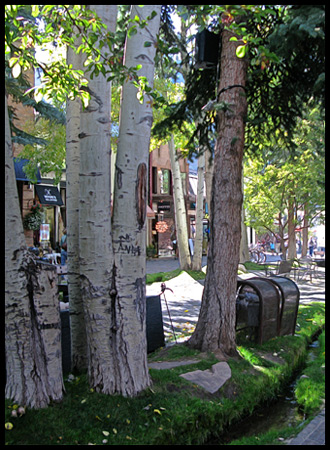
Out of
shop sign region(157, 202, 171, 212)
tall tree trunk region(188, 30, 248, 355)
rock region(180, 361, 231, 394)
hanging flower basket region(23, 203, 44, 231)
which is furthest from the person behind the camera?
shop sign region(157, 202, 171, 212)

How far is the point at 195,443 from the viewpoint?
12.8 ft

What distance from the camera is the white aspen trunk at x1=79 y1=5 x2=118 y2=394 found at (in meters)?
4.01

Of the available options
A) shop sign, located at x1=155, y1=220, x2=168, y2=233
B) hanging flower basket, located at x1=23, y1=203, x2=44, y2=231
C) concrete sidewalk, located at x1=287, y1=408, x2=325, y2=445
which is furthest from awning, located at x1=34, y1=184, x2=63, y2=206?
concrete sidewalk, located at x1=287, y1=408, x2=325, y2=445

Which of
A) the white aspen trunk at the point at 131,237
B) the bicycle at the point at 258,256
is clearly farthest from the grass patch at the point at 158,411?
the bicycle at the point at 258,256

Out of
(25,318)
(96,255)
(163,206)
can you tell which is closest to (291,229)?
(163,206)

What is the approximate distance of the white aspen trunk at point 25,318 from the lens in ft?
11.5

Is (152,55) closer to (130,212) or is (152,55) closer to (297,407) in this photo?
(130,212)

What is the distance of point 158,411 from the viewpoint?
150 inches

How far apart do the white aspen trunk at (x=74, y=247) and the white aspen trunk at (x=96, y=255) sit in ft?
1.91

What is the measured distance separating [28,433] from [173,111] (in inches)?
225

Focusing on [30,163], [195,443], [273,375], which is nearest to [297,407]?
[273,375]

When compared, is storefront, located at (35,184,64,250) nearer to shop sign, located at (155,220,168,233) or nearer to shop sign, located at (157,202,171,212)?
shop sign, located at (155,220,168,233)

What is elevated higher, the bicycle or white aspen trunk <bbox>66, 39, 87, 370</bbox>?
white aspen trunk <bbox>66, 39, 87, 370</bbox>

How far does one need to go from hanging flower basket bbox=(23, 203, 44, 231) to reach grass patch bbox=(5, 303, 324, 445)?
1560 cm
